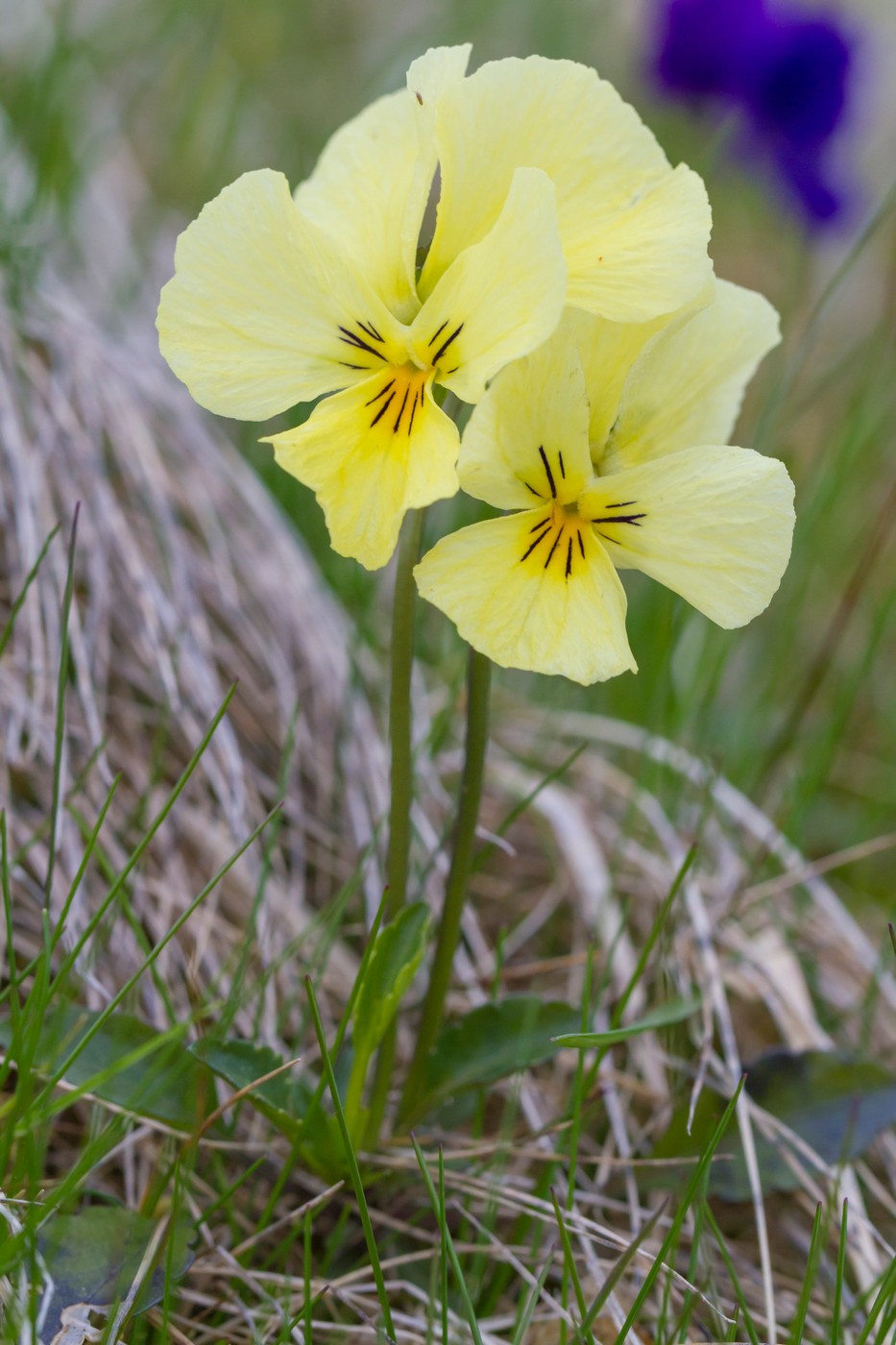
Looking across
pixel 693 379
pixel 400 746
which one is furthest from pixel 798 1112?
pixel 693 379

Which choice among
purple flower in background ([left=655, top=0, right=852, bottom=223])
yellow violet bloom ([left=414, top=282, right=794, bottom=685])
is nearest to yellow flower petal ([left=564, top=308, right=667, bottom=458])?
yellow violet bloom ([left=414, top=282, right=794, bottom=685])

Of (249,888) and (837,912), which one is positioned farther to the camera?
(837,912)

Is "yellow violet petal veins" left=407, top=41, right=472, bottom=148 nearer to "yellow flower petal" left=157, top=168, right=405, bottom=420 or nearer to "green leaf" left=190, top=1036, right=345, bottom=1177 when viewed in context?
"yellow flower petal" left=157, top=168, right=405, bottom=420

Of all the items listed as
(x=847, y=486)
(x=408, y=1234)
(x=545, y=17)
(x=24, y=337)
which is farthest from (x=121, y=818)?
(x=545, y=17)

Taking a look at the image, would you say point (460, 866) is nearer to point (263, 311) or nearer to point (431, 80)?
point (263, 311)

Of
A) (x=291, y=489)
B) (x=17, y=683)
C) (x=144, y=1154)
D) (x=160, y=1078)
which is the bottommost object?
(x=144, y=1154)

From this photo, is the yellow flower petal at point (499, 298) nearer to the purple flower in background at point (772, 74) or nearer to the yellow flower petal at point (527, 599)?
the yellow flower petal at point (527, 599)

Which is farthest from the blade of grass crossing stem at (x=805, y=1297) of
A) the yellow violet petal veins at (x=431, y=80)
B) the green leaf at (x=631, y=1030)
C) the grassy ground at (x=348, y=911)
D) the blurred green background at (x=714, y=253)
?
the yellow violet petal veins at (x=431, y=80)

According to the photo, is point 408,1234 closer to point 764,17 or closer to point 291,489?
point 291,489
